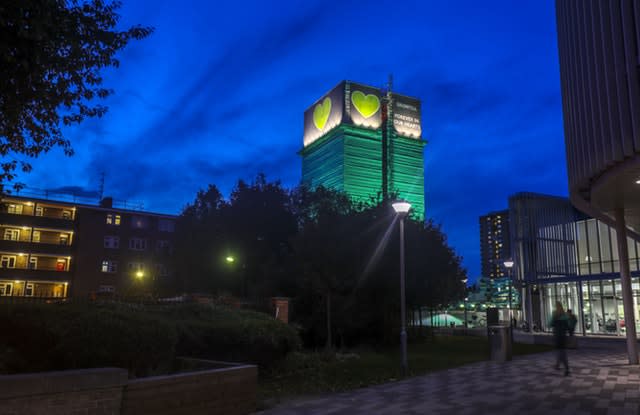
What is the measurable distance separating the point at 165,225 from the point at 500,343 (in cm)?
5539

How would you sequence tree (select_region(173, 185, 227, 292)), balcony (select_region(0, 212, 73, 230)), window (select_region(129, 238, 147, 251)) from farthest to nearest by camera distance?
window (select_region(129, 238, 147, 251))
balcony (select_region(0, 212, 73, 230))
tree (select_region(173, 185, 227, 292))

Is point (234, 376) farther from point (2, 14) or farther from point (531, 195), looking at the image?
point (531, 195)

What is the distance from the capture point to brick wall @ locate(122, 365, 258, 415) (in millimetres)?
7600

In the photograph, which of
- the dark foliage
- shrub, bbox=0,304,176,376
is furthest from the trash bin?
shrub, bbox=0,304,176,376

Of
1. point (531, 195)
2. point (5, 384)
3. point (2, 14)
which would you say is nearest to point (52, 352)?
point (5, 384)

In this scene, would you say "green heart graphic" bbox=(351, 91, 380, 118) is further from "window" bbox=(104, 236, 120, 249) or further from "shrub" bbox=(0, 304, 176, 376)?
"shrub" bbox=(0, 304, 176, 376)

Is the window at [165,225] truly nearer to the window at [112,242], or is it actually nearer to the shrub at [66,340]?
the window at [112,242]

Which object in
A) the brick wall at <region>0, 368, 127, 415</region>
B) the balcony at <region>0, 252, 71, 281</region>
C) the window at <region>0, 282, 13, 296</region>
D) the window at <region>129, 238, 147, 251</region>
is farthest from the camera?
the window at <region>129, 238, 147, 251</region>

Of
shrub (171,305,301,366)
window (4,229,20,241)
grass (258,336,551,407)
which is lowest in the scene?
grass (258,336,551,407)

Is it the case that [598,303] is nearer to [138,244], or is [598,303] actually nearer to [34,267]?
[138,244]

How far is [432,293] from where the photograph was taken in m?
28.7

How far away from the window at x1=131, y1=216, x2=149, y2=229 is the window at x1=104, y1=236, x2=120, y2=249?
8.68 feet

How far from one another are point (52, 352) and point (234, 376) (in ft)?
10.9

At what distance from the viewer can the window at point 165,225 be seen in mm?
66188
